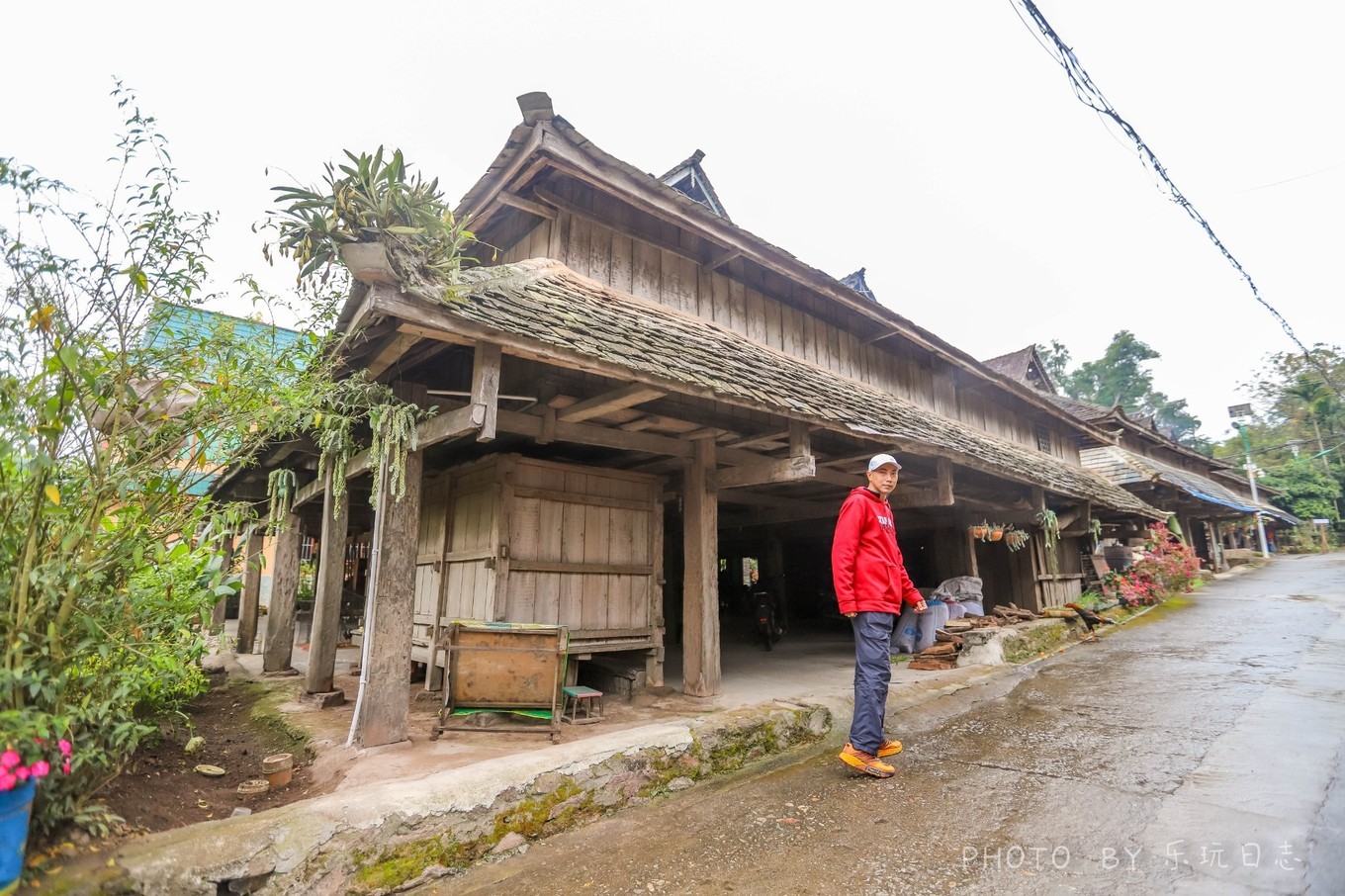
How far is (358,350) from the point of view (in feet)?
13.2

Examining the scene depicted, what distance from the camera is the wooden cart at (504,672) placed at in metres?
4.46

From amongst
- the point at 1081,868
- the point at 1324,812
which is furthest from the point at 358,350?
the point at 1324,812

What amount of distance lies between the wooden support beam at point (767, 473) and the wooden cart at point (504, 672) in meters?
2.23

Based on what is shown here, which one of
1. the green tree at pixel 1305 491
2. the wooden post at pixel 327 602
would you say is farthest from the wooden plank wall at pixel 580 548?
the green tree at pixel 1305 491

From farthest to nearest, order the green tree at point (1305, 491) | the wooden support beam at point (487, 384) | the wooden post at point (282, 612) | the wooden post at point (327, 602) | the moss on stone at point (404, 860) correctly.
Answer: the green tree at point (1305, 491) < the wooden post at point (282, 612) < the wooden post at point (327, 602) < the wooden support beam at point (487, 384) < the moss on stone at point (404, 860)

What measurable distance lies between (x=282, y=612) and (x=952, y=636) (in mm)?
8481

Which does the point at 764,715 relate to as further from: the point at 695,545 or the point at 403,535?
the point at 403,535

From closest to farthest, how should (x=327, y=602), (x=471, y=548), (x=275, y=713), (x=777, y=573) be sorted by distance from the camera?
(x=275, y=713)
(x=327, y=602)
(x=471, y=548)
(x=777, y=573)

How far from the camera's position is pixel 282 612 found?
7.40 m

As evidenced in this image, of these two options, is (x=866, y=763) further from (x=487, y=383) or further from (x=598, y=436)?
(x=487, y=383)

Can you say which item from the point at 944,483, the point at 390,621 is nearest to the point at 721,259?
the point at 944,483

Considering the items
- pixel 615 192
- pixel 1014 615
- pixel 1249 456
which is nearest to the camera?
pixel 615 192

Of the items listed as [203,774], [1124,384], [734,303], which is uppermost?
[1124,384]

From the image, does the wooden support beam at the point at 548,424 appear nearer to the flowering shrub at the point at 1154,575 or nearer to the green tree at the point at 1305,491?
the flowering shrub at the point at 1154,575
